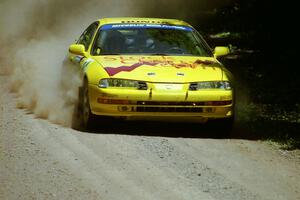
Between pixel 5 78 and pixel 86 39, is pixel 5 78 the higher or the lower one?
the lower one

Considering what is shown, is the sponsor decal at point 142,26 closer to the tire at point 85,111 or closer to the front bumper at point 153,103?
the tire at point 85,111

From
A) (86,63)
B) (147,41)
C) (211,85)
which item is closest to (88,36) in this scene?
(147,41)

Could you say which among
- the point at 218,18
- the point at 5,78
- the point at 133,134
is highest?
the point at 133,134

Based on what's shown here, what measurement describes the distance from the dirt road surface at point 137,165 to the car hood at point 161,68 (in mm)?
771

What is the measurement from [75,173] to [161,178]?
85 centimetres

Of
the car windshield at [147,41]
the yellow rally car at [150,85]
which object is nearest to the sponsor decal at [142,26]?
the car windshield at [147,41]

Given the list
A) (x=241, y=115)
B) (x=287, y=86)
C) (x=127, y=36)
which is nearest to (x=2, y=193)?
(x=127, y=36)

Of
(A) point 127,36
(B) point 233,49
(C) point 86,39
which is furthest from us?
(B) point 233,49

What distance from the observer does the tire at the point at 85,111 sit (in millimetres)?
9836

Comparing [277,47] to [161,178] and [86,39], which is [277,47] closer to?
[86,39]

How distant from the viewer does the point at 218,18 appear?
31.2 m

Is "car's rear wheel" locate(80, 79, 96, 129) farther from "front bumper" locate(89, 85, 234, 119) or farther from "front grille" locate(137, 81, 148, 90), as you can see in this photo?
"front grille" locate(137, 81, 148, 90)

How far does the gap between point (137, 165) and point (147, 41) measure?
3.45 meters

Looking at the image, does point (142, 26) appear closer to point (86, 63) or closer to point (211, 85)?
point (86, 63)
